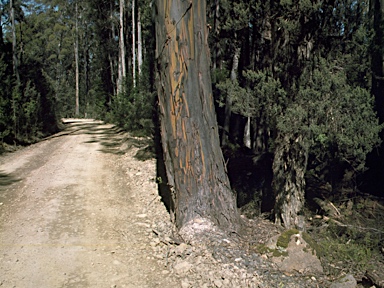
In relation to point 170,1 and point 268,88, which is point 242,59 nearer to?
point 268,88

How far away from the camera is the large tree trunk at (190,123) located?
5512mm

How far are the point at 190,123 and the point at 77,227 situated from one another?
2.29m

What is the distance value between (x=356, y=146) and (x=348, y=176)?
2.57m

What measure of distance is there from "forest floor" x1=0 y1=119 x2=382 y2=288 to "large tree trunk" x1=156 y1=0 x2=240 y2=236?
0.45 metres

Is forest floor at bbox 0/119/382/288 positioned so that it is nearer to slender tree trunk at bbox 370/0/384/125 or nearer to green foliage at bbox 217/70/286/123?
green foliage at bbox 217/70/286/123

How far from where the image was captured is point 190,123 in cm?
557

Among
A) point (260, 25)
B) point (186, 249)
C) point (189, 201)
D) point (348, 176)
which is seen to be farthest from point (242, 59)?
point (186, 249)

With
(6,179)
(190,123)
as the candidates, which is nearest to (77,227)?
(190,123)

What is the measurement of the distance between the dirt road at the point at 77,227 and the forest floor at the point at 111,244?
0.5 inches

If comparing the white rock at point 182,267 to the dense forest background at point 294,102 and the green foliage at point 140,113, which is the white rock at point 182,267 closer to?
the dense forest background at point 294,102

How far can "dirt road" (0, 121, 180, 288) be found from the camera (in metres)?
4.44

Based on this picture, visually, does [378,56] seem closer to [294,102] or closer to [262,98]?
[294,102]

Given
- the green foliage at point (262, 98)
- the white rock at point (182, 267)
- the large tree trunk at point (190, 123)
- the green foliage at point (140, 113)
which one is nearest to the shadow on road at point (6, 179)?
the green foliage at point (140, 113)

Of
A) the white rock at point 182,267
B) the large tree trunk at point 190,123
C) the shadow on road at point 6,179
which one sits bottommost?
the white rock at point 182,267
